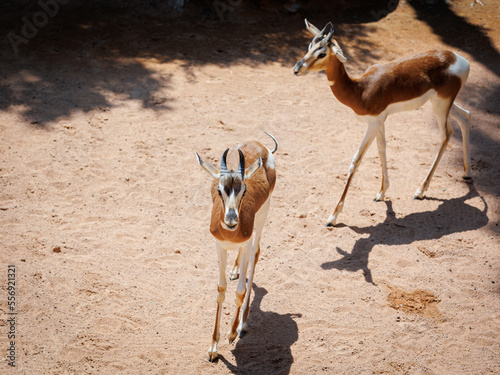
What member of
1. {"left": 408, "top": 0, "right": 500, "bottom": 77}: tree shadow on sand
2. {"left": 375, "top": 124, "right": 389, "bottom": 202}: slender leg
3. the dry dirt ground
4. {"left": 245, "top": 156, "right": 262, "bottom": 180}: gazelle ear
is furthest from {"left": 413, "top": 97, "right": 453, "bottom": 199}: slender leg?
{"left": 408, "top": 0, "right": 500, "bottom": 77}: tree shadow on sand

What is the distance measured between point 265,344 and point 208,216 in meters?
2.18

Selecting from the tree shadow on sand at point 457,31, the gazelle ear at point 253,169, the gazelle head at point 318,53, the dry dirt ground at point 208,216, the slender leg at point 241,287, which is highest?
the gazelle head at point 318,53

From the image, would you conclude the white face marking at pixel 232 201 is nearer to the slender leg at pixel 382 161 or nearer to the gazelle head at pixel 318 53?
the gazelle head at pixel 318 53

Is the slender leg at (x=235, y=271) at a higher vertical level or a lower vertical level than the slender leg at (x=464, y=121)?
lower

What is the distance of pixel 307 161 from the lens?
7.67 metres

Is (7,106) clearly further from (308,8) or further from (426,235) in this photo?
(308,8)

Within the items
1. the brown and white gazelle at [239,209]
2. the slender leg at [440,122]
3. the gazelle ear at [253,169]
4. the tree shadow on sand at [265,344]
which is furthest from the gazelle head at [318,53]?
the tree shadow on sand at [265,344]

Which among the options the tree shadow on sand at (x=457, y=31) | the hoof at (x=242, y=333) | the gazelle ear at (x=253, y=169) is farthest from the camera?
the tree shadow on sand at (x=457, y=31)

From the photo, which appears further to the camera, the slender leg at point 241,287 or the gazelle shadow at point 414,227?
the gazelle shadow at point 414,227

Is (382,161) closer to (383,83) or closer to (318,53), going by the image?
(383,83)

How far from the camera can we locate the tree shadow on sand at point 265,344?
4527 millimetres

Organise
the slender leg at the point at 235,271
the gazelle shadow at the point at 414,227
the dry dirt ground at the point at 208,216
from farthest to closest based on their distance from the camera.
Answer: the gazelle shadow at the point at 414,227 < the slender leg at the point at 235,271 < the dry dirt ground at the point at 208,216

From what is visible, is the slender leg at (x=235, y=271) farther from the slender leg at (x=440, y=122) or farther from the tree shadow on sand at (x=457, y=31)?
the tree shadow on sand at (x=457, y=31)

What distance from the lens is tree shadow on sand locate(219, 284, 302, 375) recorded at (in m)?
4.53
